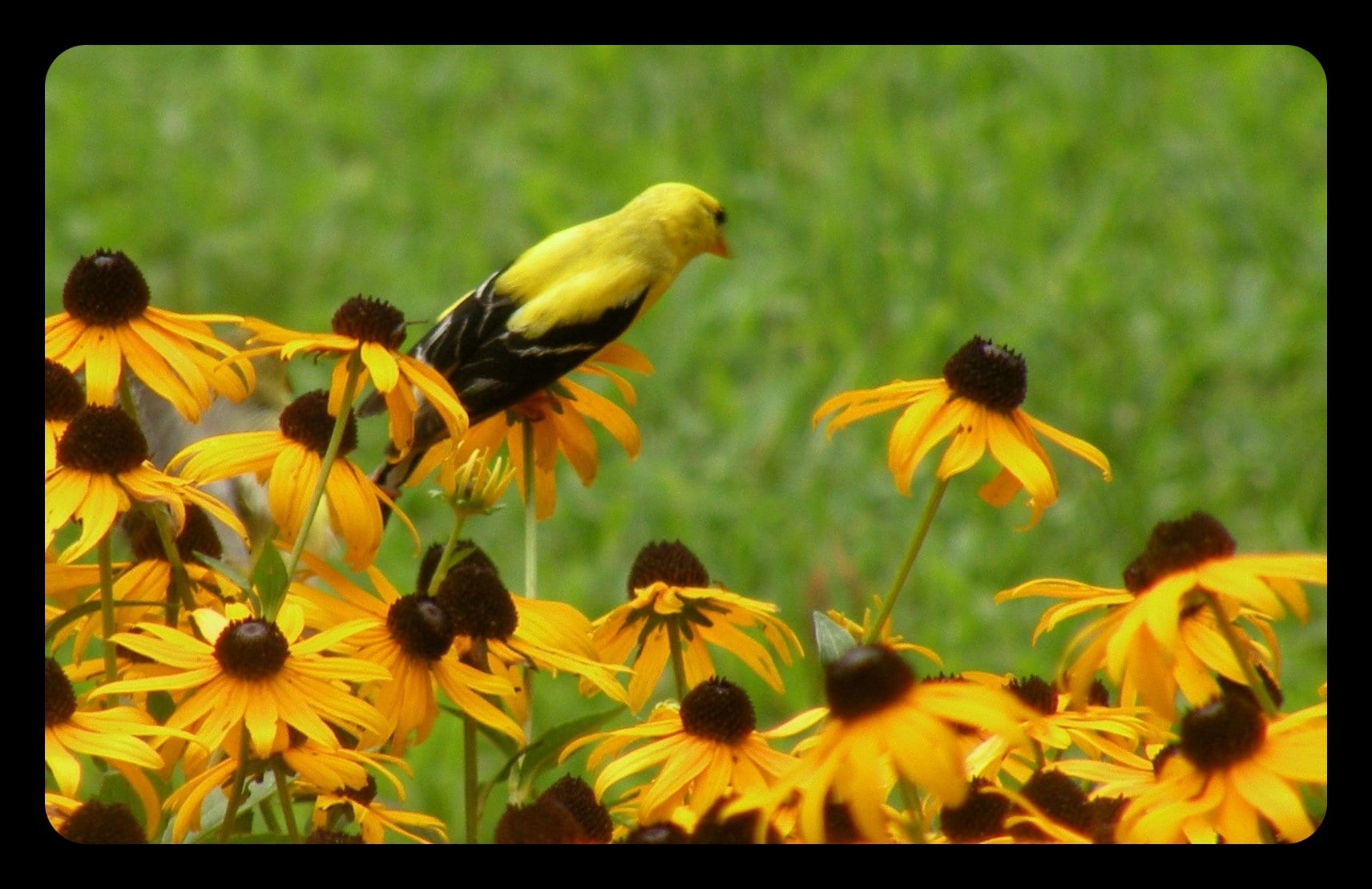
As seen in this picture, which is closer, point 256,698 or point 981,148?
point 256,698

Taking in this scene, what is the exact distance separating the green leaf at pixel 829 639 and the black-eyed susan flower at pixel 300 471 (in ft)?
0.81

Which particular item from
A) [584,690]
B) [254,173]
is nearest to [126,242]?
[254,173]

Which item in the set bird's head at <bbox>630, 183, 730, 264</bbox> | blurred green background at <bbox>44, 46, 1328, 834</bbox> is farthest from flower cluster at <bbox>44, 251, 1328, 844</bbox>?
blurred green background at <bbox>44, 46, 1328, 834</bbox>

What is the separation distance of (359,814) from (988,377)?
0.40m

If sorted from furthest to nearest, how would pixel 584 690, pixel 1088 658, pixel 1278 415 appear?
pixel 1278 415
pixel 584 690
pixel 1088 658

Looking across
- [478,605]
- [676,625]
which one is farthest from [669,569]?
[478,605]

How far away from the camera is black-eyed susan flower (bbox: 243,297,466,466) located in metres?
0.87

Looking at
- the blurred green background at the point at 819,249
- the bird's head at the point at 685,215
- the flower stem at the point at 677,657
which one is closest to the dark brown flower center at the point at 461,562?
the flower stem at the point at 677,657

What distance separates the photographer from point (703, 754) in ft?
2.75

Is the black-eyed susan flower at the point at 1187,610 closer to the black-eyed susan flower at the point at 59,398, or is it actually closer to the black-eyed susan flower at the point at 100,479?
the black-eyed susan flower at the point at 100,479

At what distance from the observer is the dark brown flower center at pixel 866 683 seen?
66 cm

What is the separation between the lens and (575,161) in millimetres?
3096

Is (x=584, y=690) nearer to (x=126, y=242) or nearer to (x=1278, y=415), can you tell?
(x=1278, y=415)

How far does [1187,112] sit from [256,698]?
Result: 99.4 inches
